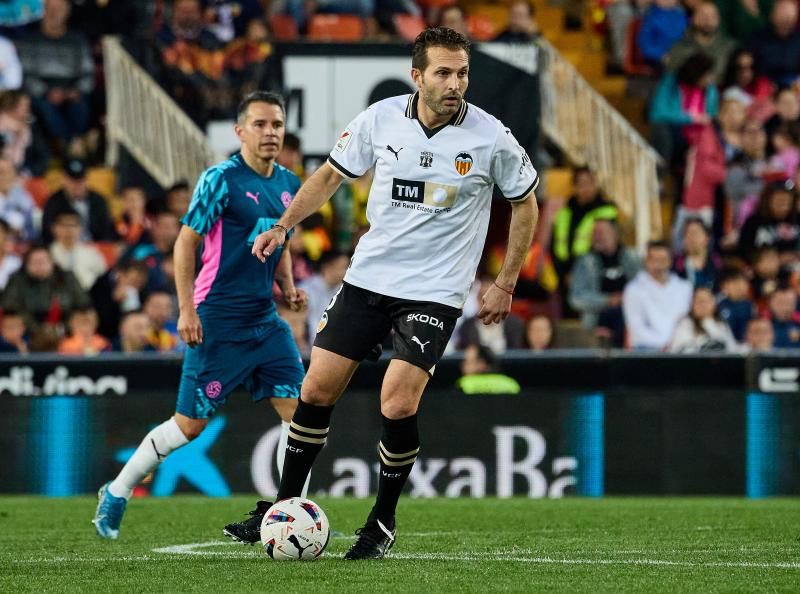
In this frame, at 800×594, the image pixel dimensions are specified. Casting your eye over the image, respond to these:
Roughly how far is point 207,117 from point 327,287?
3.58 meters

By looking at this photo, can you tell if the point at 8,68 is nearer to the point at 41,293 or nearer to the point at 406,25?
the point at 41,293

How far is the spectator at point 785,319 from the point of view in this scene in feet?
50.4

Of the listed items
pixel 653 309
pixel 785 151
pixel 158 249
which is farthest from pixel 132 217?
pixel 785 151

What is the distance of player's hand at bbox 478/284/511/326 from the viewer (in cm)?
749

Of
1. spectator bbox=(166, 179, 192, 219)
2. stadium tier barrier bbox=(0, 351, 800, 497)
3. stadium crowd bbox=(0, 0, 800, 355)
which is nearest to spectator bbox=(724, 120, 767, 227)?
stadium crowd bbox=(0, 0, 800, 355)

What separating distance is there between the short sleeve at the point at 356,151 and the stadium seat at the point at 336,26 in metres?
11.6

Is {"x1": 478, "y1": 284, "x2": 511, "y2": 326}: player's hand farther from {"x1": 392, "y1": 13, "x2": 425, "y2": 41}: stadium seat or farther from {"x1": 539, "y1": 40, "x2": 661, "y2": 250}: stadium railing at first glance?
{"x1": 392, "y1": 13, "x2": 425, "y2": 41}: stadium seat

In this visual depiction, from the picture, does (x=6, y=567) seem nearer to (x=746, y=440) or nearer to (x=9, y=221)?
(x=746, y=440)

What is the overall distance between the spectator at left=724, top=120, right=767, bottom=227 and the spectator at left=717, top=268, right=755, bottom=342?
1.98 meters

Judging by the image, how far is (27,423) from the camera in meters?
13.5

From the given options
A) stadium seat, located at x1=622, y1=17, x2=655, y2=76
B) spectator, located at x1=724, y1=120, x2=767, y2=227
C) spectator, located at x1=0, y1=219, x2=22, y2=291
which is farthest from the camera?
stadium seat, located at x1=622, y1=17, x2=655, y2=76

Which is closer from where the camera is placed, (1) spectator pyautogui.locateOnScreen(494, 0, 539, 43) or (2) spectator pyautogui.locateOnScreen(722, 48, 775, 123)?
(1) spectator pyautogui.locateOnScreen(494, 0, 539, 43)

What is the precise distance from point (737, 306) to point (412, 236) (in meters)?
8.67

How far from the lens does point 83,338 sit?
15039 mm
